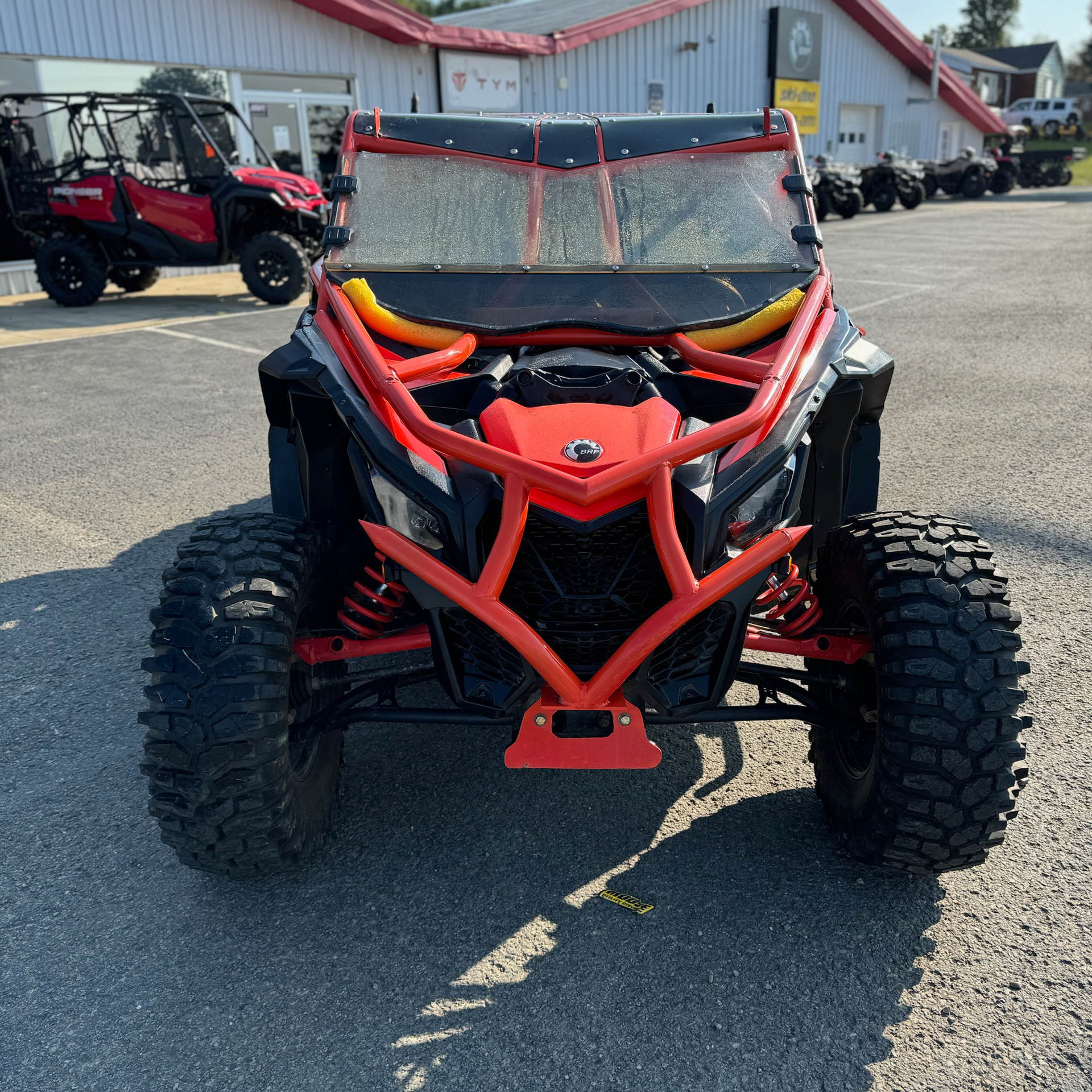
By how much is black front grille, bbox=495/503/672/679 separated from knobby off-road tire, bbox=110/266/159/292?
1280 centimetres

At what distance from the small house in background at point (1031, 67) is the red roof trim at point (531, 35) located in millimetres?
42322

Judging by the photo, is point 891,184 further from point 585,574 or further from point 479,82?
point 585,574

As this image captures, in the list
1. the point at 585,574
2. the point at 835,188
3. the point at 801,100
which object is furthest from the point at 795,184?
the point at 801,100

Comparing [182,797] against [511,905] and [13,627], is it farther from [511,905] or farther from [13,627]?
[13,627]

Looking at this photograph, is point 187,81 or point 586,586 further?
point 187,81

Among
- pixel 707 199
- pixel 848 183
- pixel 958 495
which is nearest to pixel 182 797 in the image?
pixel 707 199

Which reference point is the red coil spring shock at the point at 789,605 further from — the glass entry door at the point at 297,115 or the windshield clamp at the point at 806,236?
the glass entry door at the point at 297,115

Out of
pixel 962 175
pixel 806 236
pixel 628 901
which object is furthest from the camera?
pixel 962 175

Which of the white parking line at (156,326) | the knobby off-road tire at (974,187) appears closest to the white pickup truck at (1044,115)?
the knobby off-road tire at (974,187)

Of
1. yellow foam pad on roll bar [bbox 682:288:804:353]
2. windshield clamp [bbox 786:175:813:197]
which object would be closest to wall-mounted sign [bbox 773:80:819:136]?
windshield clamp [bbox 786:175:813:197]

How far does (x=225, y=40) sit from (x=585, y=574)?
1647 cm

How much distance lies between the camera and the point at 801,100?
29469 millimetres

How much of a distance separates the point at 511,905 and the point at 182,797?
2.90ft

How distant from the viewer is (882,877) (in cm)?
277
